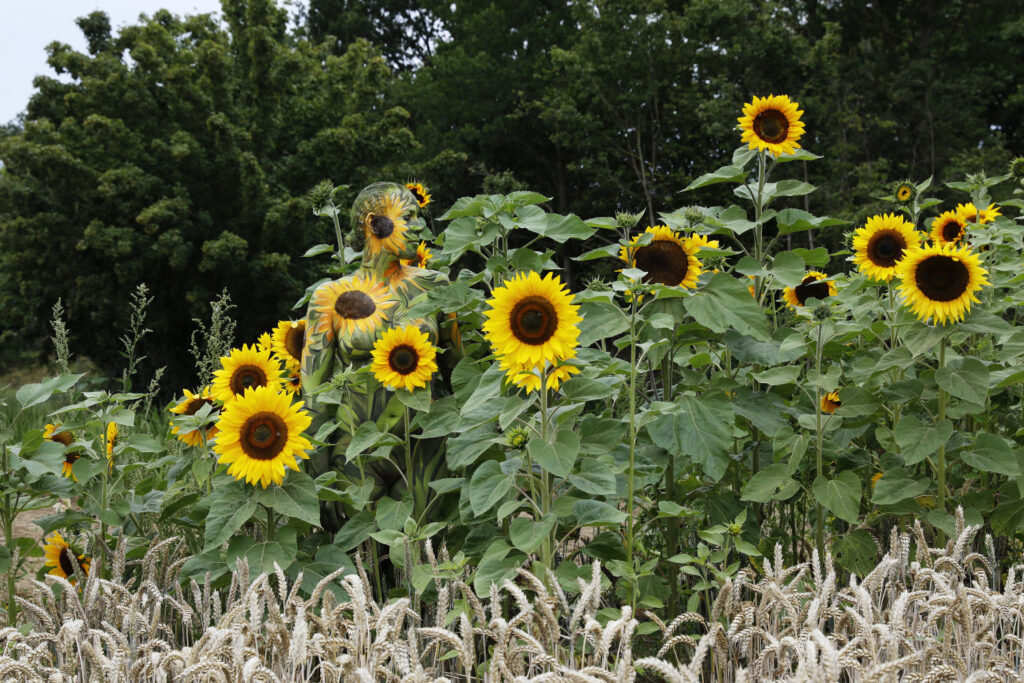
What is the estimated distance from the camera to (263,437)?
92.3 inches

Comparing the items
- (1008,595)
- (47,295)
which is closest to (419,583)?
(1008,595)

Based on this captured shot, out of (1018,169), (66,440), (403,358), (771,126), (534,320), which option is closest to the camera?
(534,320)

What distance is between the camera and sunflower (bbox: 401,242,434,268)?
2973 millimetres

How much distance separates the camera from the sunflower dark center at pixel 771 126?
270 cm

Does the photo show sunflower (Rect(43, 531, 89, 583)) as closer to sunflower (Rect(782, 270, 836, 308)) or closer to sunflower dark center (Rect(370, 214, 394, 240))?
sunflower dark center (Rect(370, 214, 394, 240))

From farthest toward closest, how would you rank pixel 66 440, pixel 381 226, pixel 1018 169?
pixel 1018 169 → pixel 66 440 → pixel 381 226

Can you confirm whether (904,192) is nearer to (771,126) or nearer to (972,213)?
(972,213)

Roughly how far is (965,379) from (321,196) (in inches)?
89.5

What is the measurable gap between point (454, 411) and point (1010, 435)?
2025mm

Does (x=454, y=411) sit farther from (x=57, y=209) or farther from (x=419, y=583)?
(x=57, y=209)

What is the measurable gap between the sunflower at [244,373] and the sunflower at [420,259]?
0.60m

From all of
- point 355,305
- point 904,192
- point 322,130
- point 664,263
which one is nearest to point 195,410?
point 355,305

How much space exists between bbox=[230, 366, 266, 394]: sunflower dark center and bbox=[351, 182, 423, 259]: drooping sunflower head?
1.87 ft

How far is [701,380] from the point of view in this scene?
2602 millimetres
